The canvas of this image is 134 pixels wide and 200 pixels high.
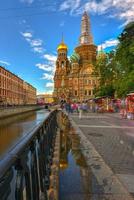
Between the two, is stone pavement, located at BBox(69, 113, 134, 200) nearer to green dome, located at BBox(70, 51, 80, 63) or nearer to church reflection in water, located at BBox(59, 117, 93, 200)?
church reflection in water, located at BBox(59, 117, 93, 200)

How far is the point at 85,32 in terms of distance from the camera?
13638 cm

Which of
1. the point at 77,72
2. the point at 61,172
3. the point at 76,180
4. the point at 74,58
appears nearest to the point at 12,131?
the point at 61,172

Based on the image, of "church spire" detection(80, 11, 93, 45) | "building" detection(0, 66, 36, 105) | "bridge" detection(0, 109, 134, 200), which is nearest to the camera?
"bridge" detection(0, 109, 134, 200)

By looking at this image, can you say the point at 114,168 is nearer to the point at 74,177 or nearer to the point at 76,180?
the point at 74,177

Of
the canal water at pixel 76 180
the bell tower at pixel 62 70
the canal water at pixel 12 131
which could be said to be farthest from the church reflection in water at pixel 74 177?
the bell tower at pixel 62 70

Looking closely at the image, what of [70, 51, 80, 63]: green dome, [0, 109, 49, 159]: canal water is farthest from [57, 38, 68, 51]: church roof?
[0, 109, 49, 159]: canal water

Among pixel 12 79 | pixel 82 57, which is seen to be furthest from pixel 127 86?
pixel 82 57

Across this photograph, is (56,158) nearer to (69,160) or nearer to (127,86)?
(69,160)

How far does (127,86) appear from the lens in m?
36.8

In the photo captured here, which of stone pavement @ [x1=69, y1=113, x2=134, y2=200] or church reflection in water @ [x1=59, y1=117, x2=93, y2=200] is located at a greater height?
stone pavement @ [x1=69, y1=113, x2=134, y2=200]

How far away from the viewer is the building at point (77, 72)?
12388 cm

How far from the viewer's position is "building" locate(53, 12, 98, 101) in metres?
124

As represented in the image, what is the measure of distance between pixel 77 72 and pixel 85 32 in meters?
23.4

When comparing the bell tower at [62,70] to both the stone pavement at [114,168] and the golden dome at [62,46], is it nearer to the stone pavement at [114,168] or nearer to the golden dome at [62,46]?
the golden dome at [62,46]
